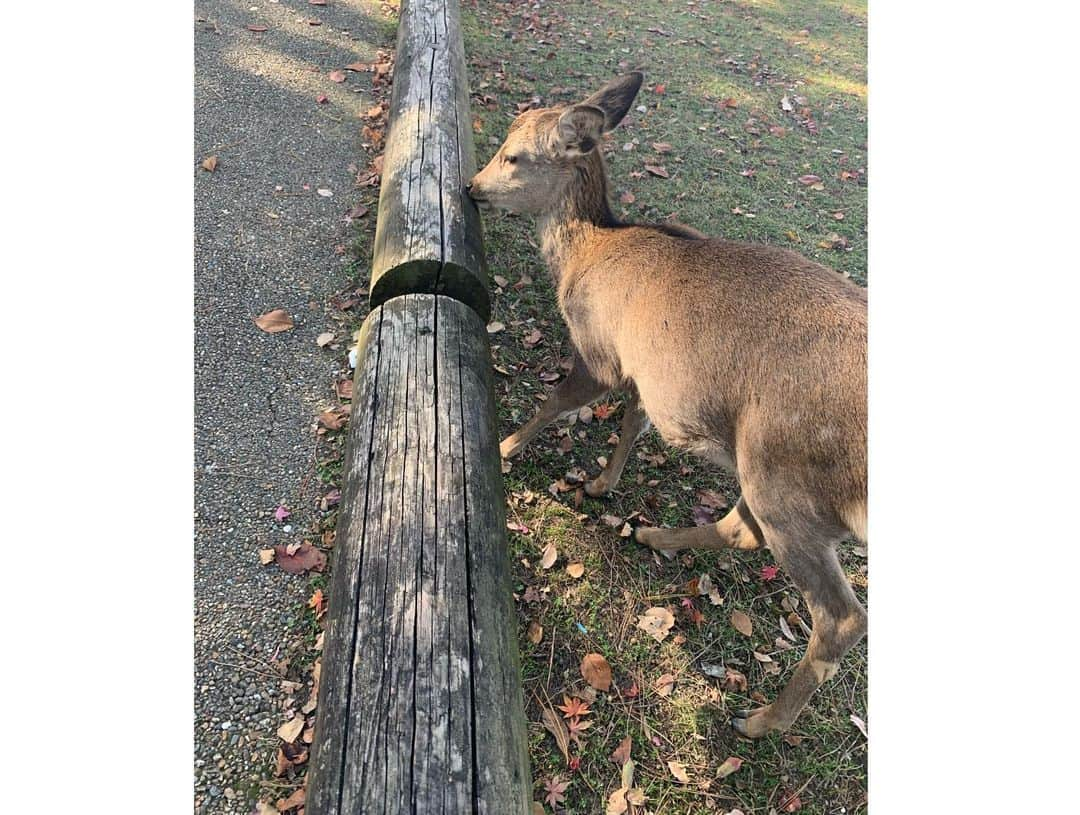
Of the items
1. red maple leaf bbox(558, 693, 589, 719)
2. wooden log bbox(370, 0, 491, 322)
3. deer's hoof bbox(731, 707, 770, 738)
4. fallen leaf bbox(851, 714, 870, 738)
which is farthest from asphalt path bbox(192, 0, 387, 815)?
fallen leaf bbox(851, 714, 870, 738)

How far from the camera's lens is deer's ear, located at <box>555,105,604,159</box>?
3.99m

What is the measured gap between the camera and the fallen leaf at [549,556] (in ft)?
12.6

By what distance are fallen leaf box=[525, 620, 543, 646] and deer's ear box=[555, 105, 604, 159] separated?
249cm

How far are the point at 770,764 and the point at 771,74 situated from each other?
24.9 feet

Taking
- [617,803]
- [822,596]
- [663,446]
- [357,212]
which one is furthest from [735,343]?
[357,212]

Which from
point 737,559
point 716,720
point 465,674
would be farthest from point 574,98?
point 465,674

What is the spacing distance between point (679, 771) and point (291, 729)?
63.7 inches

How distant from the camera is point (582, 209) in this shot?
421cm

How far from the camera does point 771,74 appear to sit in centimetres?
846

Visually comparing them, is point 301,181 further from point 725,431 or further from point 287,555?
point 725,431

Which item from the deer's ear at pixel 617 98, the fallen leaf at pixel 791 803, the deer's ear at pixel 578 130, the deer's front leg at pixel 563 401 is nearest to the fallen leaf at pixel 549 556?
the deer's front leg at pixel 563 401

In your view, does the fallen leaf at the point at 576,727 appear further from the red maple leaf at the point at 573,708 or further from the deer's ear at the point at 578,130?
the deer's ear at the point at 578,130

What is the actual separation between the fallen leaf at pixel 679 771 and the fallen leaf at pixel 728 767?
14 cm

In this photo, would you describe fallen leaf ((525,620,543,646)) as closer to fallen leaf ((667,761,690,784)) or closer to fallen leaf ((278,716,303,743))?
fallen leaf ((667,761,690,784))
